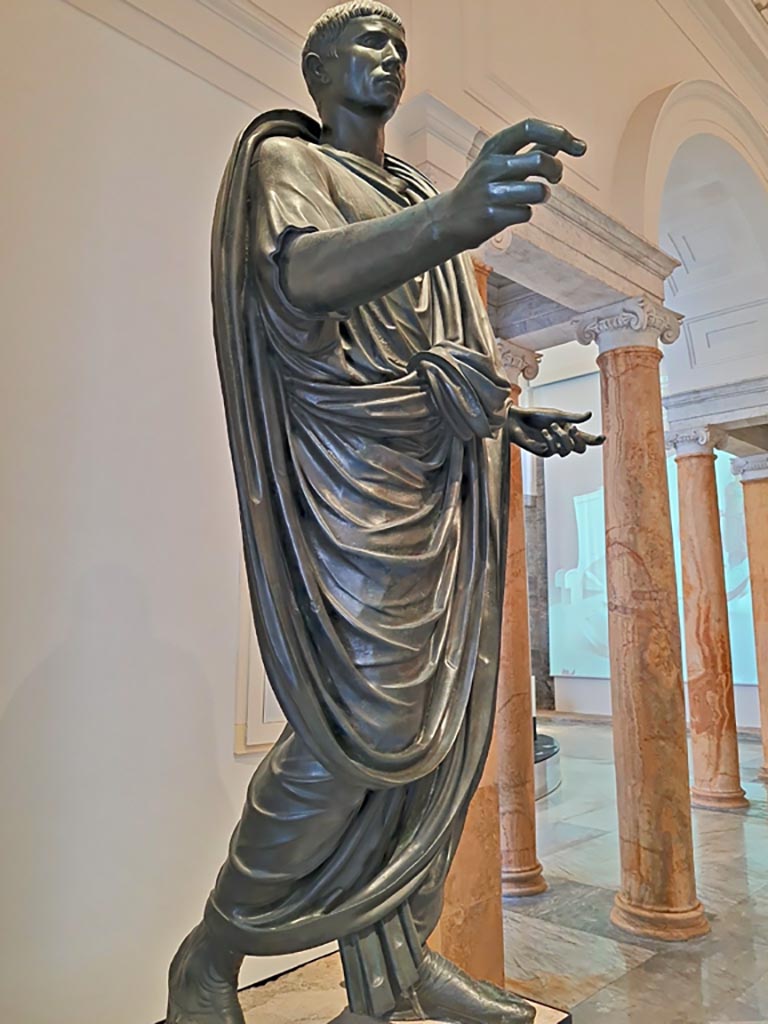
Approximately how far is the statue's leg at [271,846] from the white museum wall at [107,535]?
36.2 inches

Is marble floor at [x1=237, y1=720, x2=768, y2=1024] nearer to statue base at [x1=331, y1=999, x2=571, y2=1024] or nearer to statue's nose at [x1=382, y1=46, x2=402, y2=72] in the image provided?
statue base at [x1=331, y1=999, x2=571, y2=1024]

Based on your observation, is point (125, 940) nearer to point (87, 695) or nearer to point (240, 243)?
point (87, 695)

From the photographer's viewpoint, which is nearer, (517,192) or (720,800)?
(517,192)

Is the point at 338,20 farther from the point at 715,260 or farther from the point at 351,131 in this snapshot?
the point at 715,260

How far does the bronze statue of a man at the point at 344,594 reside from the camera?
1.06 m

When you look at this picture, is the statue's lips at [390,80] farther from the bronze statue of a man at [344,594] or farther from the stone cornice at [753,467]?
the stone cornice at [753,467]

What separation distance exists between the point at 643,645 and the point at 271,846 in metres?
3.26

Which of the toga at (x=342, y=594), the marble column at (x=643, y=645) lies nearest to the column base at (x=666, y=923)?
the marble column at (x=643, y=645)

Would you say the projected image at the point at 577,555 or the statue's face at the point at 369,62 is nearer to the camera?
the statue's face at the point at 369,62

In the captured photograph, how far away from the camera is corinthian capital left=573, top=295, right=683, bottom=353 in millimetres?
4176

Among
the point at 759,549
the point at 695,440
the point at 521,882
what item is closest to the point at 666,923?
the point at 521,882

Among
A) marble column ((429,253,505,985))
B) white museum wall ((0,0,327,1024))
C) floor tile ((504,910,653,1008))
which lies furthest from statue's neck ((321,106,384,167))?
floor tile ((504,910,653,1008))

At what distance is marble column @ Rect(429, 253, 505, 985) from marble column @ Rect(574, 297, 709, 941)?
1.22m

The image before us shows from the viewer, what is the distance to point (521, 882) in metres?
4.72
